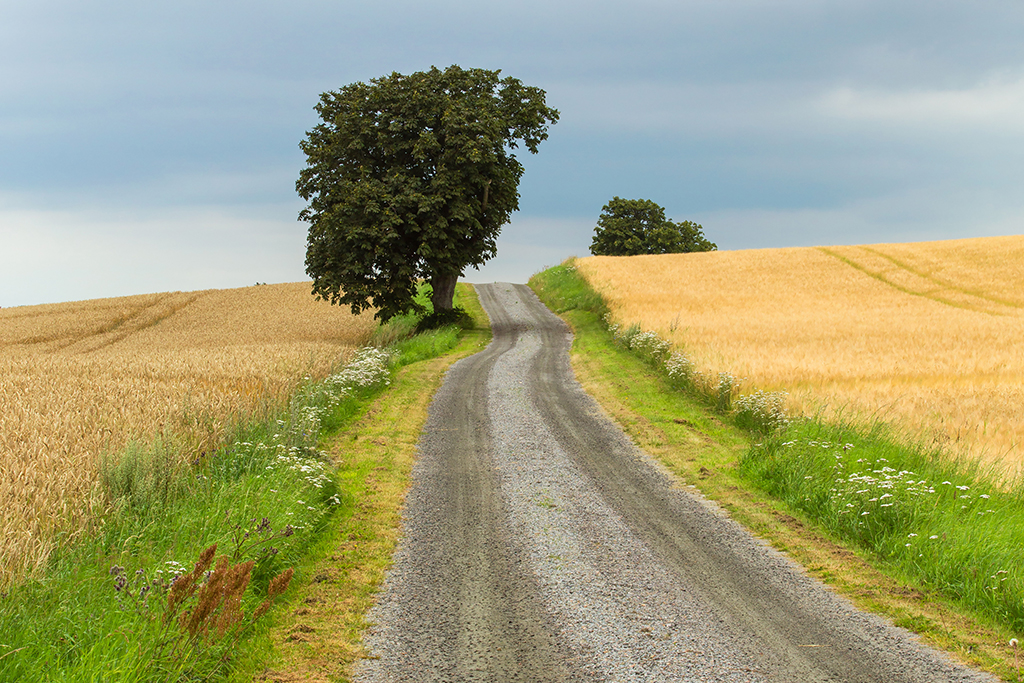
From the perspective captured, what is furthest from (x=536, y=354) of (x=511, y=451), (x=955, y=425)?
(x=955, y=425)

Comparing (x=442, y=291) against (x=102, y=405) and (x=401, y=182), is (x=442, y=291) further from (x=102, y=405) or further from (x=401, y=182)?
(x=102, y=405)

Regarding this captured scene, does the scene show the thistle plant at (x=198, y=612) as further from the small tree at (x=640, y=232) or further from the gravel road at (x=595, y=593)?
the small tree at (x=640, y=232)

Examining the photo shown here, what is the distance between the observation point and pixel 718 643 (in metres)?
6.78

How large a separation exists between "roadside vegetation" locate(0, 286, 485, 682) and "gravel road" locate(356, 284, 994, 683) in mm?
1248

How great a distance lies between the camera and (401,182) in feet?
110

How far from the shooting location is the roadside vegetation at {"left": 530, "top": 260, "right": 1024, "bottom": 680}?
291 inches

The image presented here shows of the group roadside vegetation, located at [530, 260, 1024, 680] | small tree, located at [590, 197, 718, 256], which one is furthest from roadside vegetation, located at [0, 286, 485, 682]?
small tree, located at [590, 197, 718, 256]

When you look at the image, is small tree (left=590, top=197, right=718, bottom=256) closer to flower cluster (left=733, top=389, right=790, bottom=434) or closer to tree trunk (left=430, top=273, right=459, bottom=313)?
tree trunk (left=430, top=273, right=459, bottom=313)

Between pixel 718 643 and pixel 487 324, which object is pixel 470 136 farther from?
pixel 718 643

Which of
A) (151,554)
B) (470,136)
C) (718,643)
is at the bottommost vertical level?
(718,643)

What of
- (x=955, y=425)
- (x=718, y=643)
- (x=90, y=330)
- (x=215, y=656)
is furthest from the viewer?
(x=90, y=330)

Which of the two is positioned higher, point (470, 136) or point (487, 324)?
point (470, 136)

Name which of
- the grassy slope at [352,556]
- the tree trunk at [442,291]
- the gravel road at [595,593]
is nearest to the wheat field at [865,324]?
the gravel road at [595,593]

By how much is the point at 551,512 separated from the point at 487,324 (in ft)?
104
